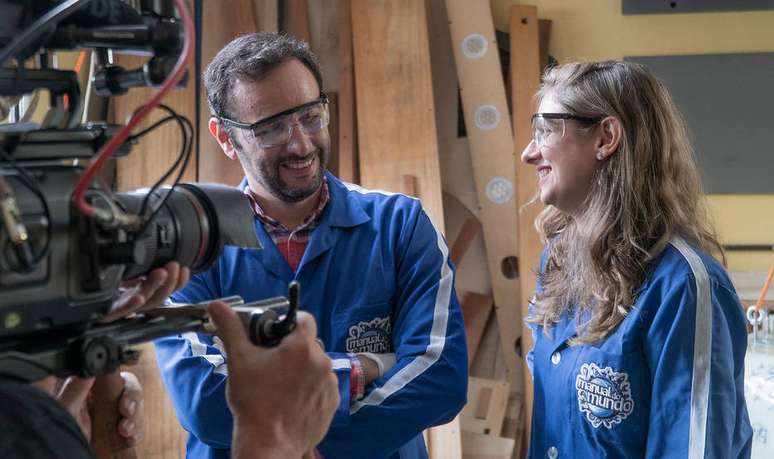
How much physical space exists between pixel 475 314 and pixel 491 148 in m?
0.67

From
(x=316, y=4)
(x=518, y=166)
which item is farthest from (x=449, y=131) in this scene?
(x=316, y=4)

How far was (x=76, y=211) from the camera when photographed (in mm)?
917

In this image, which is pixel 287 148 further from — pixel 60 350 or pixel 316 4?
pixel 316 4

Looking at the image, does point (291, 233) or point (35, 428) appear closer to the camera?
point (35, 428)

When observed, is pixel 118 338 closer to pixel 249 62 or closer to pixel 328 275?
pixel 328 275

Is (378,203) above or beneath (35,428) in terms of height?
above

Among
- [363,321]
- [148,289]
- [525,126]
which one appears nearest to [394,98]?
[525,126]

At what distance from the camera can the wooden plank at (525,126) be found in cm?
339

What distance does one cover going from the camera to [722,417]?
162 cm

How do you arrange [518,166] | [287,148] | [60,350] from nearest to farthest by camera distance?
[60,350]
[287,148]
[518,166]

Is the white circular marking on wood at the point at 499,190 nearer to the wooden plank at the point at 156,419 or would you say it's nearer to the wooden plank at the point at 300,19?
the wooden plank at the point at 300,19

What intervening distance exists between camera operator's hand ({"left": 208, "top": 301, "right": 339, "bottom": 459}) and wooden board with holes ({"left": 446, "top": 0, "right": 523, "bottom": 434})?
8.06 feet

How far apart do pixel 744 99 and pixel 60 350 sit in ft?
10.4

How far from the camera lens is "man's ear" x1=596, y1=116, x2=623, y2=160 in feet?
6.14
